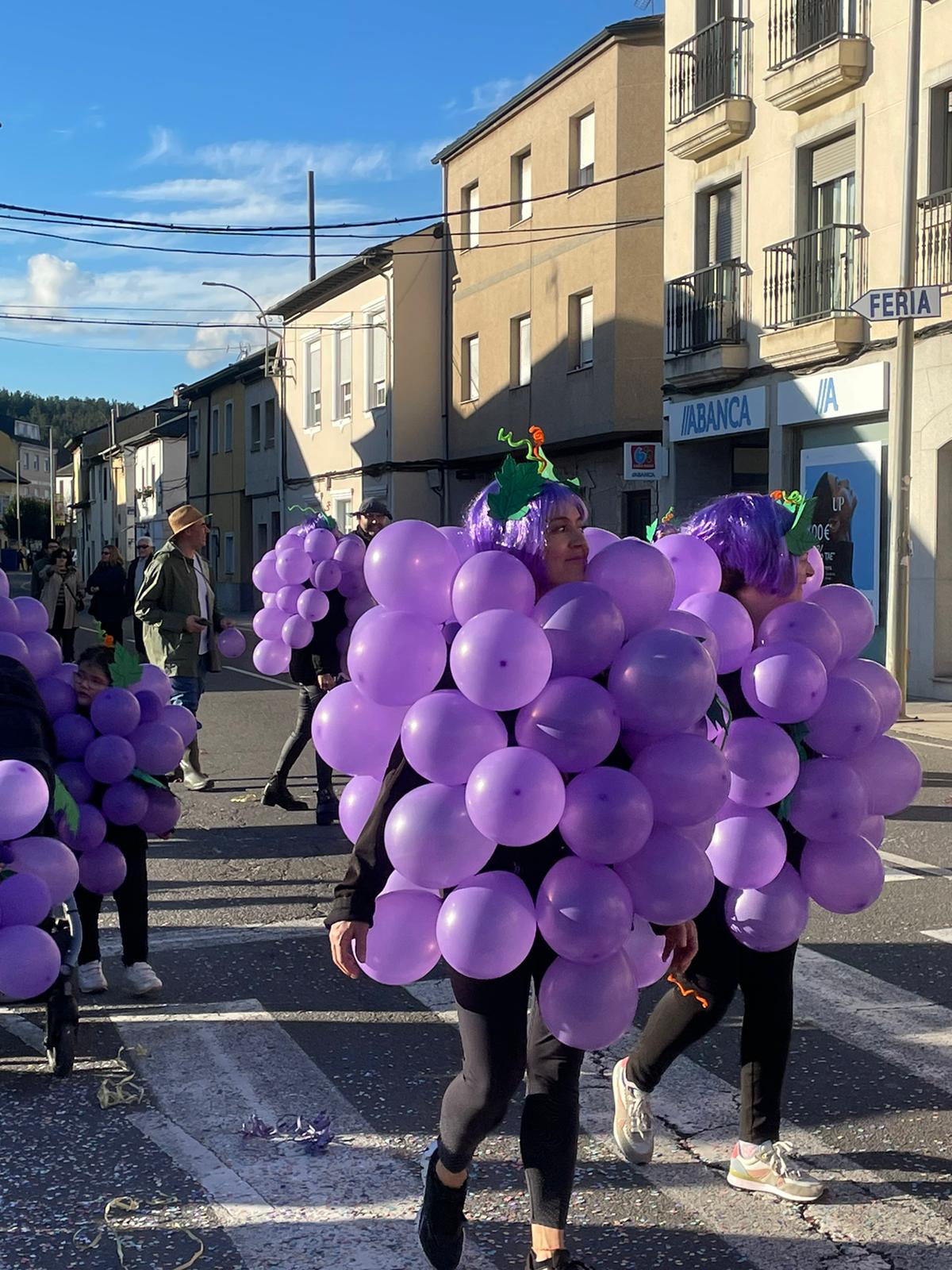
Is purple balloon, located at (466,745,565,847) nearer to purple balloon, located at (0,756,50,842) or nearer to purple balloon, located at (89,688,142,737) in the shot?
purple balloon, located at (0,756,50,842)

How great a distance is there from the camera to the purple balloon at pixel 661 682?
273 centimetres

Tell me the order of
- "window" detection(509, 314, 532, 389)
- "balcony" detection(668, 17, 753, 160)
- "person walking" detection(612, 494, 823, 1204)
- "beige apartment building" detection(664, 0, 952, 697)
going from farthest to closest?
"window" detection(509, 314, 532, 389), "balcony" detection(668, 17, 753, 160), "beige apartment building" detection(664, 0, 952, 697), "person walking" detection(612, 494, 823, 1204)

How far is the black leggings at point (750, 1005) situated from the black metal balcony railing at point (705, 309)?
16.8 meters

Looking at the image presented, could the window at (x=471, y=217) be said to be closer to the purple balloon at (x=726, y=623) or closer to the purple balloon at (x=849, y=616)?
the purple balloon at (x=849, y=616)

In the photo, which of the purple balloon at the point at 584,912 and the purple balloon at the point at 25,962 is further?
the purple balloon at the point at 25,962

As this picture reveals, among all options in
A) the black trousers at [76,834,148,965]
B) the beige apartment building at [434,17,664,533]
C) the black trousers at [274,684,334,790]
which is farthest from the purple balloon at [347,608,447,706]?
the beige apartment building at [434,17,664,533]

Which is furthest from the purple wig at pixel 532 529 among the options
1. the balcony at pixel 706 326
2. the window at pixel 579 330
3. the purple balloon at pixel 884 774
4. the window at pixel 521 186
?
the window at pixel 521 186

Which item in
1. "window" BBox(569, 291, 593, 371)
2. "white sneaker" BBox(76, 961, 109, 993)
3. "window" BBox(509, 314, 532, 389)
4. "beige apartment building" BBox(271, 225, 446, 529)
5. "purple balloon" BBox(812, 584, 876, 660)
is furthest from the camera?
"beige apartment building" BBox(271, 225, 446, 529)

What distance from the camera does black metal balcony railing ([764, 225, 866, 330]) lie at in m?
16.8

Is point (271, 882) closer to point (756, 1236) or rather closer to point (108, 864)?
point (108, 864)

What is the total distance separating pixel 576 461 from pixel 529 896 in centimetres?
2274

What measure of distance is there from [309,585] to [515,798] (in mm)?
5606

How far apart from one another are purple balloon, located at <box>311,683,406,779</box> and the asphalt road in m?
1.11

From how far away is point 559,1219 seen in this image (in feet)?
9.36
